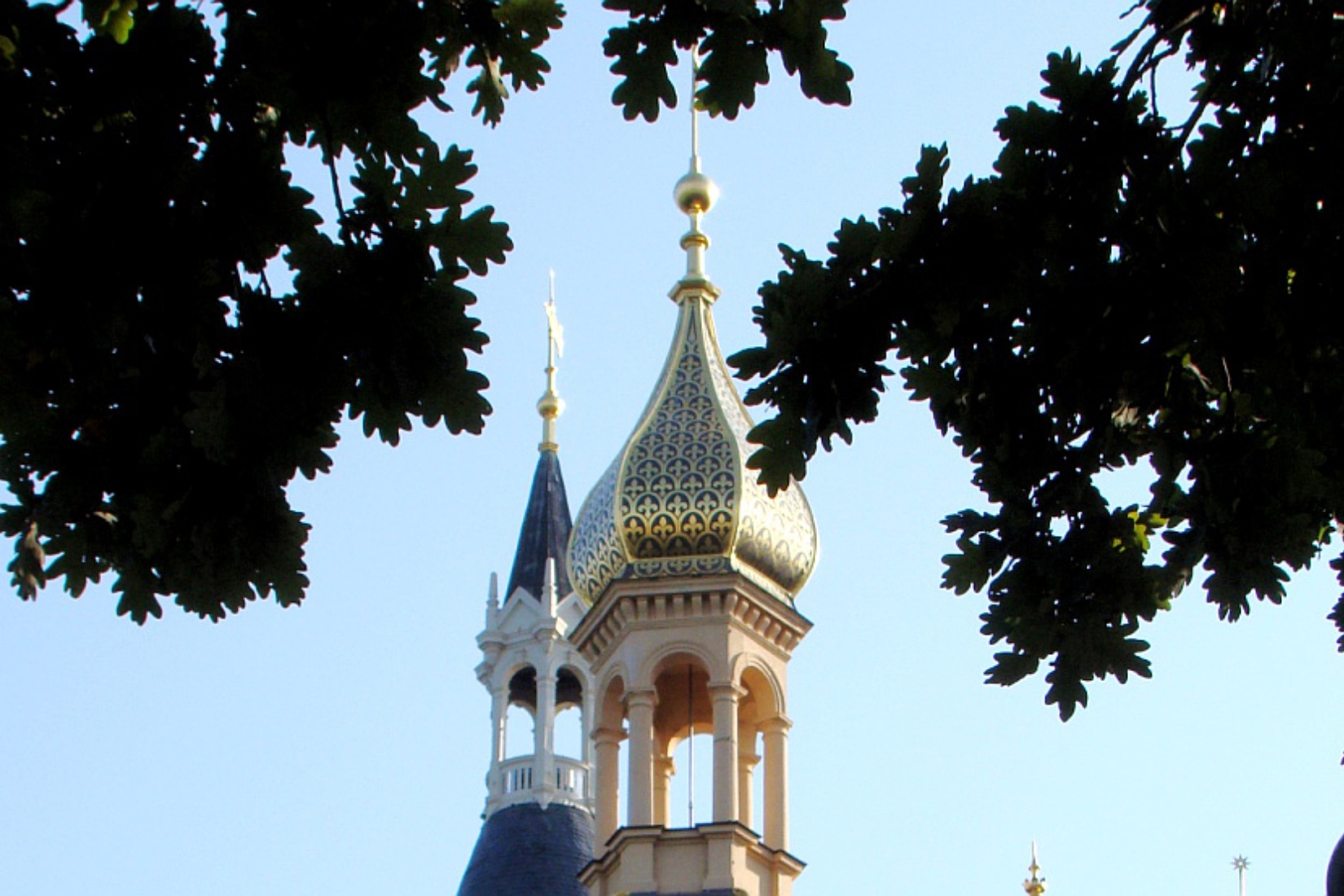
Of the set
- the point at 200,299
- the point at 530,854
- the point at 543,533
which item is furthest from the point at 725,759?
the point at 200,299

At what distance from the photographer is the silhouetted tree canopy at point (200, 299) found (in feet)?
20.2

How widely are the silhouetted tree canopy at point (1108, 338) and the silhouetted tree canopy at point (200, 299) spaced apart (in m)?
0.98

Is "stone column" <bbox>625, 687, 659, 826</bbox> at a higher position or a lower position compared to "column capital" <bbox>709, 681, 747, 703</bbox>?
lower

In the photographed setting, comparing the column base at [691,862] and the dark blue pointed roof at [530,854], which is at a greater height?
the dark blue pointed roof at [530,854]

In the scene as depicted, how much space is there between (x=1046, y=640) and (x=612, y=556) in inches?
864

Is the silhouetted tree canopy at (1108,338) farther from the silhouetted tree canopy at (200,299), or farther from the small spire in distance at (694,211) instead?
the small spire in distance at (694,211)

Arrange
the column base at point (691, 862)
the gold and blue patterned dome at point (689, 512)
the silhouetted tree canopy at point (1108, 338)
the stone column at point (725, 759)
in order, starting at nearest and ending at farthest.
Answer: the silhouetted tree canopy at point (1108, 338)
the column base at point (691, 862)
the stone column at point (725, 759)
the gold and blue patterned dome at point (689, 512)

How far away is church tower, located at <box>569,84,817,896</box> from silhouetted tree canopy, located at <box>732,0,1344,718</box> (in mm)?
20144

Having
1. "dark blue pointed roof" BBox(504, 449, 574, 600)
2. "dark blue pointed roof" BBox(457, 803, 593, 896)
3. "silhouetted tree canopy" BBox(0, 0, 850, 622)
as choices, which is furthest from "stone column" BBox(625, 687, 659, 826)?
"silhouetted tree canopy" BBox(0, 0, 850, 622)

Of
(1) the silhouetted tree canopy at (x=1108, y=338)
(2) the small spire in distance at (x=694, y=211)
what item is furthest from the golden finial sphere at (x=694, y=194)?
(1) the silhouetted tree canopy at (x=1108, y=338)

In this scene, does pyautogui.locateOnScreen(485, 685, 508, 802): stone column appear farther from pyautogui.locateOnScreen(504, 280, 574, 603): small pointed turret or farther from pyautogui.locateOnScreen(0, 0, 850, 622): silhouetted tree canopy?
pyautogui.locateOnScreen(0, 0, 850, 622): silhouetted tree canopy

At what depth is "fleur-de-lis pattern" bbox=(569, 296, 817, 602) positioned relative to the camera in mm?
29000

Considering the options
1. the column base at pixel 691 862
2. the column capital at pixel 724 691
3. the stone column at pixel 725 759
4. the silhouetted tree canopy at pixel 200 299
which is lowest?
the silhouetted tree canopy at pixel 200 299

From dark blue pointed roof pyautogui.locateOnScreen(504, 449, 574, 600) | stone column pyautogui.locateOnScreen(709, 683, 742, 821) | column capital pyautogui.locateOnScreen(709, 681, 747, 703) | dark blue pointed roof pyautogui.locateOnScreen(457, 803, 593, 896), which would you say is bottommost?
stone column pyautogui.locateOnScreen(709, 683, 742, 821)
